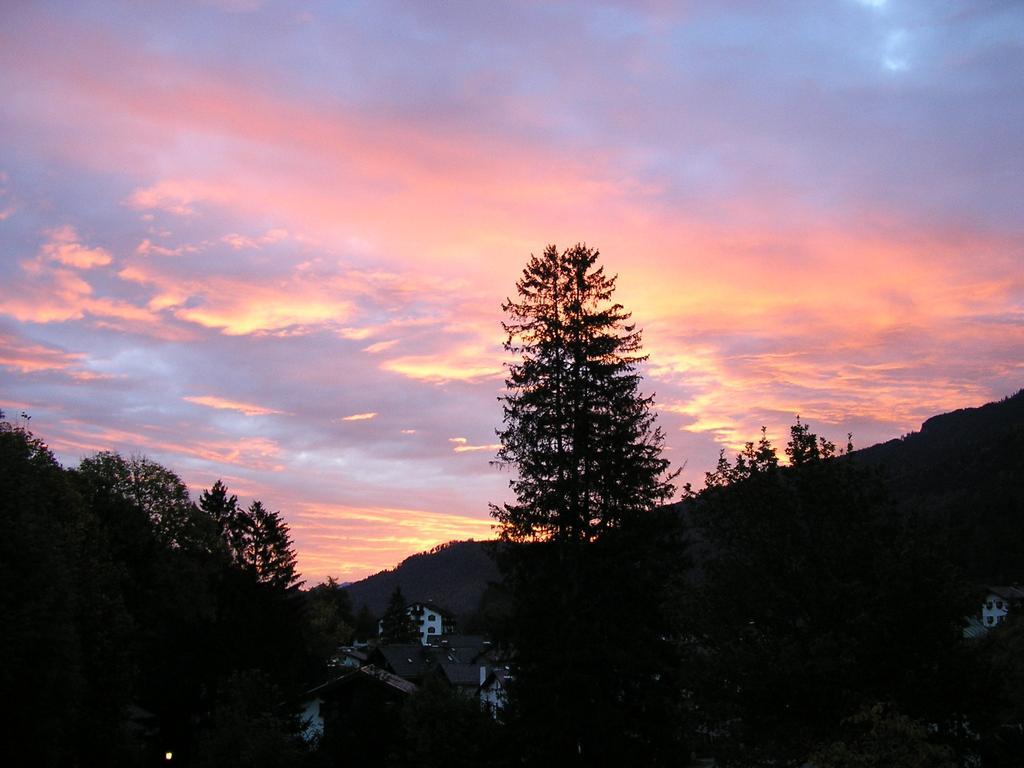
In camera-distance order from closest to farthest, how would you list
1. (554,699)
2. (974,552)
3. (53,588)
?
(554,699), (53,588), (974,552)

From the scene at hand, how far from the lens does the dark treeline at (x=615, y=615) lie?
21969mm

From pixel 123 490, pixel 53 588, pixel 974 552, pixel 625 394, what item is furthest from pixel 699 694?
pixel 974 552

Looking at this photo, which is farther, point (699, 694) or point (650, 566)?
point (650, 566)

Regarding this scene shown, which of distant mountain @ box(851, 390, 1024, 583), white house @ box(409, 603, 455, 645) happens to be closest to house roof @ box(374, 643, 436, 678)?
distant mountain @ box(851, 390, 1024, 583)

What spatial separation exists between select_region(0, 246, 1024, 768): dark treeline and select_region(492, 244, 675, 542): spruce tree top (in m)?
0.08

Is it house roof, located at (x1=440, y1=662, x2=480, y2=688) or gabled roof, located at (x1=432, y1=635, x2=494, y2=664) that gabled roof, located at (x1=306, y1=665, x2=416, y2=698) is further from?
gabled roof, located at (x1=432, y1=635, x2=494, y2=664)

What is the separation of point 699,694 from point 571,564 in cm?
746

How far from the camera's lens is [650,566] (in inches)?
1183

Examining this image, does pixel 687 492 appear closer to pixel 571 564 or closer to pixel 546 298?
pixel 571 564

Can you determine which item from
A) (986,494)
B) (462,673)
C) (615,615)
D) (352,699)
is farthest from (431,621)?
(615,615)

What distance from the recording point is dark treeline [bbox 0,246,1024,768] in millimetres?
21969

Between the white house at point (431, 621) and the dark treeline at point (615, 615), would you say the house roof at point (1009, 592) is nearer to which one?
the dark treeline at point (615, 615)

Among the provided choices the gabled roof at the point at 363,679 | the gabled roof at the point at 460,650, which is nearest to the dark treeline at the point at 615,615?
the gabled roof at the point at 363,679

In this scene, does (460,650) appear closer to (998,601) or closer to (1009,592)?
(1009,592)
